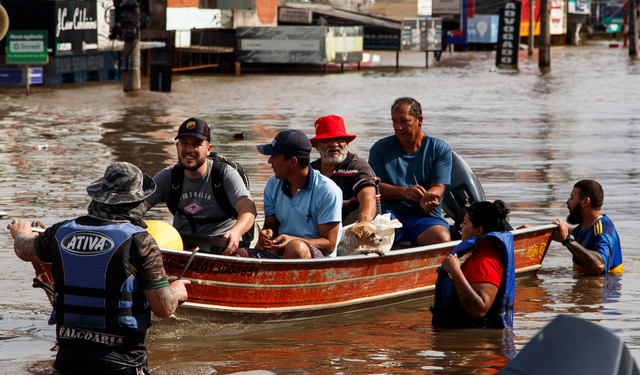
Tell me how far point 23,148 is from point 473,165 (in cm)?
855

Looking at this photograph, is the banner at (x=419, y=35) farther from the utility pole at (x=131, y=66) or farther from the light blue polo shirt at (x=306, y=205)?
the light blue polo shirt at (x=306, y=205)

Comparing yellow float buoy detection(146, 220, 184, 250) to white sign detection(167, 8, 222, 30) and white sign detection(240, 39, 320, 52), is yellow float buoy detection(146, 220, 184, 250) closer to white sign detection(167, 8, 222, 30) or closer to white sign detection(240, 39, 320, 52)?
white sign detection(167, 8, 222, 30)

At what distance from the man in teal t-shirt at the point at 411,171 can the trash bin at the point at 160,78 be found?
20.1 meters

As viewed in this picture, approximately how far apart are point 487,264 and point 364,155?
32.9ft

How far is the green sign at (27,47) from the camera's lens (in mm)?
24641

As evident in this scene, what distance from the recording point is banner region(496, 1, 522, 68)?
134 feet

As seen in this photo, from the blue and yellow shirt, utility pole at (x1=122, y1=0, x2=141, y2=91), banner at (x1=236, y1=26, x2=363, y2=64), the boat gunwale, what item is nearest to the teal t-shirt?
the boat gunwale

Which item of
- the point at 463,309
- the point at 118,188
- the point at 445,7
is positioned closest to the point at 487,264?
the point at 463,309

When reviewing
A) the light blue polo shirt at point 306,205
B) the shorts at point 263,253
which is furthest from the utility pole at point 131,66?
the shorts at point 263,253

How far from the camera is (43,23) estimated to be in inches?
1072

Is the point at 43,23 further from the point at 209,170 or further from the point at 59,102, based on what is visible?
the point at 209,170

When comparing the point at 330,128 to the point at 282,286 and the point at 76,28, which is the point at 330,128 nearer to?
the point at 282,286

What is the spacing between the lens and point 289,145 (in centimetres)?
551

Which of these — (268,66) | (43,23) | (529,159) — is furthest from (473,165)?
(268,66)
